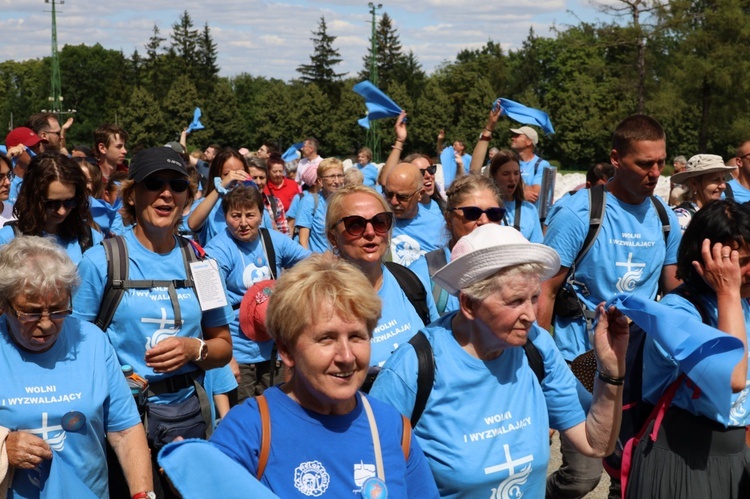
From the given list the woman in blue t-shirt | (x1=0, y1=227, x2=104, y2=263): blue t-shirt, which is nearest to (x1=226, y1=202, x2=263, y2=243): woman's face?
(x1=0, y1=227, x2=104, y2=263): blue t-shirt

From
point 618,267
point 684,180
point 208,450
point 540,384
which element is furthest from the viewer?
point 684,180

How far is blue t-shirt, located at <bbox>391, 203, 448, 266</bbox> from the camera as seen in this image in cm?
654

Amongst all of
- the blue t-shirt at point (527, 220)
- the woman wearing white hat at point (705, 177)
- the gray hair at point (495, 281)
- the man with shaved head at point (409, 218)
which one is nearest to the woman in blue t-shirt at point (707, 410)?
the gray hair at point (495, 281)

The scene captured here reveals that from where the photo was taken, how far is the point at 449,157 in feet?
35.7

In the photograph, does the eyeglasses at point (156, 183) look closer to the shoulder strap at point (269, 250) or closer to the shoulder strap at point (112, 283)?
the shoulder strap at point (112, 283)

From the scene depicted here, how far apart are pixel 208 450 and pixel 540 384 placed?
1551 mm

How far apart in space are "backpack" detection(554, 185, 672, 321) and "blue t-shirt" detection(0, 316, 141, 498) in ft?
8.78

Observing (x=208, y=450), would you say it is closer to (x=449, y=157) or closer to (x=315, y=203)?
(x=315, y=203)

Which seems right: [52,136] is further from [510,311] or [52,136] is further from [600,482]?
[510,311]


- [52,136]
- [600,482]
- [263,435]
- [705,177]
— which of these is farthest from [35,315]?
[52,136]

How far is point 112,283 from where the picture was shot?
13.0ft

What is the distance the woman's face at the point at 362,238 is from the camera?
4258mm

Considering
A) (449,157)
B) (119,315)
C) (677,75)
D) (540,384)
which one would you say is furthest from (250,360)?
(677,75)

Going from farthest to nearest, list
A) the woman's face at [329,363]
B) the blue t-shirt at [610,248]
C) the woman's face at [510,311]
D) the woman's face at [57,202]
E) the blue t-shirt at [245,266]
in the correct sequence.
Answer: the blue t-shirt at [245,266] < the blue t-shirt at [610,248] < the woman's face at [57,202] < the woman's face at [510,311] < the woman's face at [329,363]
